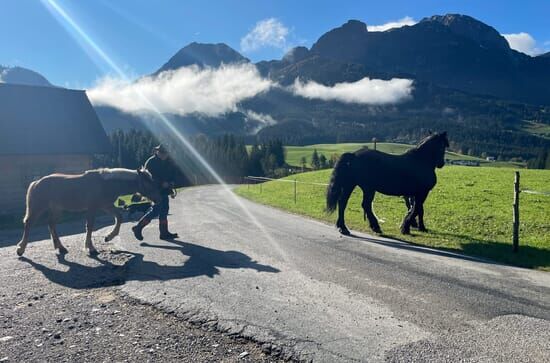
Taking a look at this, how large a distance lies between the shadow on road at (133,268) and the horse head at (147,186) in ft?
5.59

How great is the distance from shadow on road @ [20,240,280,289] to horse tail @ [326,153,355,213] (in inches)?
153

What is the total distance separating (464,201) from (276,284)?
14381 millimetres

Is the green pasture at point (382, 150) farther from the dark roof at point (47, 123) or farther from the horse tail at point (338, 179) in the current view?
the horse tail at point (338, 179)

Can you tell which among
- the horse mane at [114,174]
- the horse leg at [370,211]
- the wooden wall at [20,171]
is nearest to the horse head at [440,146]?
the horse leg at [370,211]

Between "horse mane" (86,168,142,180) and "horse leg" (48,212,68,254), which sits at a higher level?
"horse mane" (86,168,142,180)

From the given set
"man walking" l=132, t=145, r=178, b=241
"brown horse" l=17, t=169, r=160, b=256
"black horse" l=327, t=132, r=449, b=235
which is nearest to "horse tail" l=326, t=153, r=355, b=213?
"black horse" l=327, t=132, r=449, b=235

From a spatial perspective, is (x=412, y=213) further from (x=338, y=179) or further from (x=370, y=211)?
(x=338, y=179)

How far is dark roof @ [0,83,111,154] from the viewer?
25078 millimetres

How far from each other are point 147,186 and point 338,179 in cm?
543

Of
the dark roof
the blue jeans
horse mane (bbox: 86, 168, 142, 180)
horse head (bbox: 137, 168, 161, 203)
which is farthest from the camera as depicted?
the dark roof

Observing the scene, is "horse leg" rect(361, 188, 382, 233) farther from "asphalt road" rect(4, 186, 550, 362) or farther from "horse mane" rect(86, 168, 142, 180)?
"horse mane" rect(86, 168, 142, 180)

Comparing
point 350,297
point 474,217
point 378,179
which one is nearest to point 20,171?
point 378,179

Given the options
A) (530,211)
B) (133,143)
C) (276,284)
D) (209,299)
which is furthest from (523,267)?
(133,143)

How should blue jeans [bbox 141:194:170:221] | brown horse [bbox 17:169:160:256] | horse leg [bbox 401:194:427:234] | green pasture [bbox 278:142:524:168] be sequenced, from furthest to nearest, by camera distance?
green pasture [bbox 278:142:524:168]
horse leg [bbox 401:194:427:234]
blue jeans [bbox 141:194:170:221]
brown horse [bbox 17:169:160:256]
